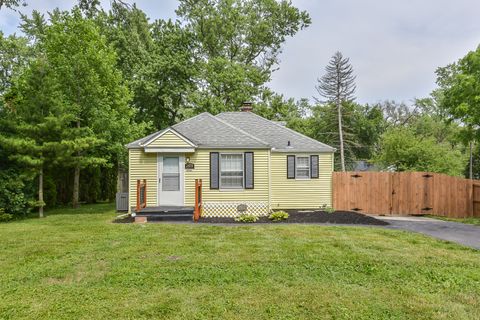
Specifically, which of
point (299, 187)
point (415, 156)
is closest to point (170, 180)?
point (299, 187)

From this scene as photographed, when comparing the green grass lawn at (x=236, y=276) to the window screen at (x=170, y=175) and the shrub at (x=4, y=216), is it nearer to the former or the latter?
the shrub at (x=4, y=216)

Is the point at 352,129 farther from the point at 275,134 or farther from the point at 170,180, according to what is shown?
the point at 170,180

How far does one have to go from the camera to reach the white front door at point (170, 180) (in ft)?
37.2

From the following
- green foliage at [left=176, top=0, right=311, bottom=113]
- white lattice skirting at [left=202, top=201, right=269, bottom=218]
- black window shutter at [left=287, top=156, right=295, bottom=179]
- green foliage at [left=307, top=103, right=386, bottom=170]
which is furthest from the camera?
green foliage at [left=307, top=103, right=386, bottom=170]

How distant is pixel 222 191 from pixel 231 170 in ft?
2.96

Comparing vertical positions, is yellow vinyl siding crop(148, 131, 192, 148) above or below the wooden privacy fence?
above

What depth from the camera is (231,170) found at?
11.7 metres

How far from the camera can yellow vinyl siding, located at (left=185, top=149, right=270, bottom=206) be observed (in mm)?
11445

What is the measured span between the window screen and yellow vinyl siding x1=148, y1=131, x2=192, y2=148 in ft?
1.93

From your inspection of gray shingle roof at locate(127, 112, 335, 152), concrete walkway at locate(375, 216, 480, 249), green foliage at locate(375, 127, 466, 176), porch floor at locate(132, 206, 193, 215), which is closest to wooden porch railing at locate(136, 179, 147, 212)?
porch floor at locate(132, 206, 193, 215)

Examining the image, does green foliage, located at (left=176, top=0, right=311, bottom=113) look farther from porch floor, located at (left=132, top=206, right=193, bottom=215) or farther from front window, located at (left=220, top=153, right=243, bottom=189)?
porch floor, located at (left=132, top=206, right=193, bottom=215)

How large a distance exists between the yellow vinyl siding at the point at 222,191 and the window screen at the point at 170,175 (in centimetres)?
39

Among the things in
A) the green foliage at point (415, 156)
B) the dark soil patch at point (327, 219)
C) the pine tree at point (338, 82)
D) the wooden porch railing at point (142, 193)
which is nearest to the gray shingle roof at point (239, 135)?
the wooden porch railing at point (142, 193)

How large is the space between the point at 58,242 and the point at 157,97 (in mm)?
18100
